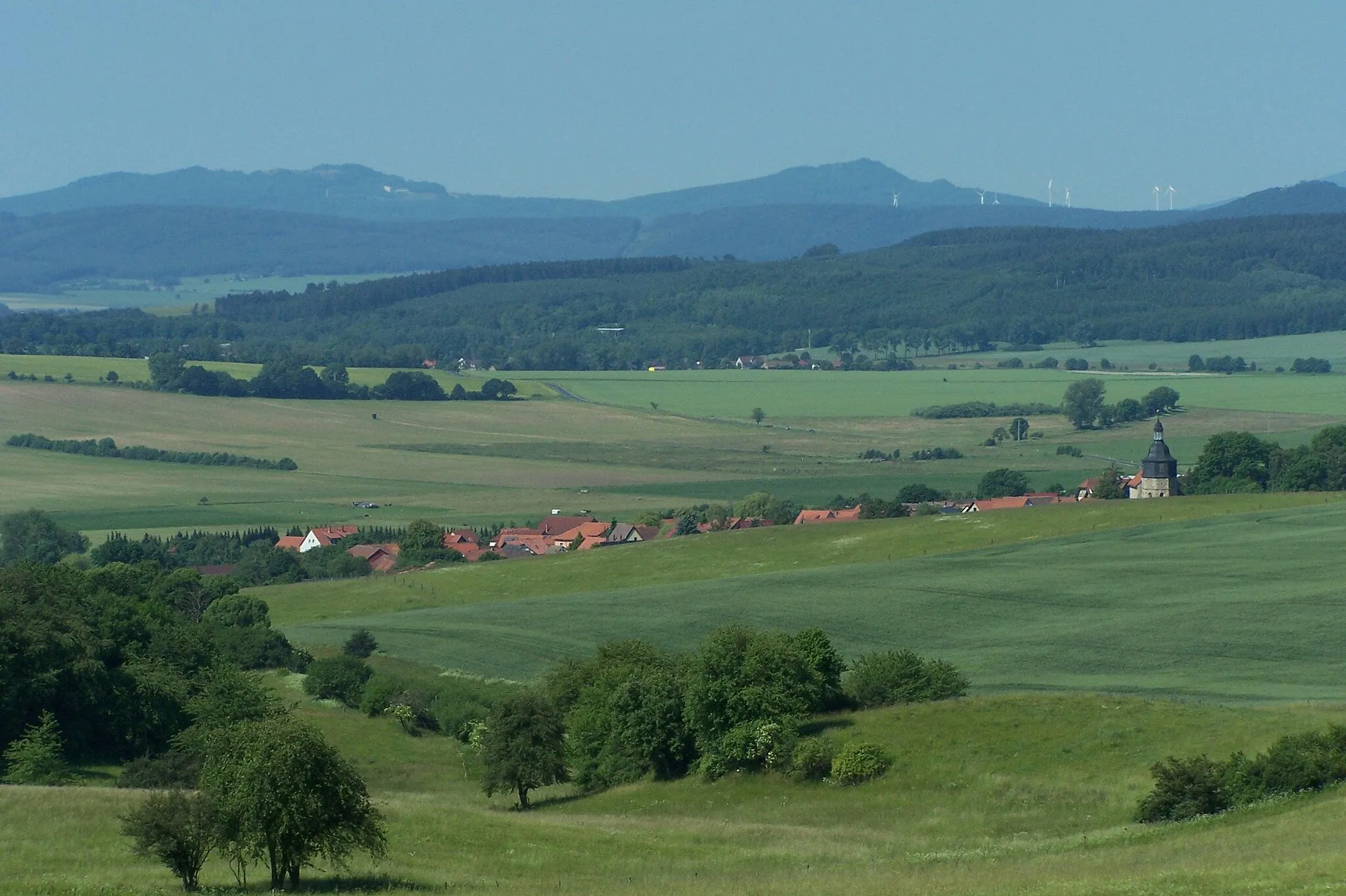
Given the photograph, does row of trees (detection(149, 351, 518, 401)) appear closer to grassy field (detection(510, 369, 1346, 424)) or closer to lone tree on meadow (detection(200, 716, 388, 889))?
grassy field (detection(510, 369, 1346, 424))

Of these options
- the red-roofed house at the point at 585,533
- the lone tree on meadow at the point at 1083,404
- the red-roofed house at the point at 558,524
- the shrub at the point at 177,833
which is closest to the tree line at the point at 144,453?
the red-roofed house at the point at 558,524

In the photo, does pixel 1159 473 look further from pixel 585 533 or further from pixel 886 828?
pixel 886 828

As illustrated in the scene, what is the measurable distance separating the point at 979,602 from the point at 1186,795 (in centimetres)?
2985

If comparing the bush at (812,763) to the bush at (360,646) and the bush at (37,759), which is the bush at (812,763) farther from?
the bush at (360,646)

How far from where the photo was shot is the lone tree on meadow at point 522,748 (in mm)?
42469

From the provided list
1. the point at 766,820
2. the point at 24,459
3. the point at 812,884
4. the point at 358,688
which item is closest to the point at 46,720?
the point at 358,688

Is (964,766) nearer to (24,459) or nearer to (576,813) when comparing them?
(576,813)

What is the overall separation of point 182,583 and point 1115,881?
50957mm

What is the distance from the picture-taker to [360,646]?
60438 mm

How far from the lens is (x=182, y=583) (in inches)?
2751

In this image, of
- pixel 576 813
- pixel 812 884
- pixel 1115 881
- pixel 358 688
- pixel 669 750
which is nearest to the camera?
pixel 1115 881

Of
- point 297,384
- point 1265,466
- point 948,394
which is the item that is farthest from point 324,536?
point 948,394

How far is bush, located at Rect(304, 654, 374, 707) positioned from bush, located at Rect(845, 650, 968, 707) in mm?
16802

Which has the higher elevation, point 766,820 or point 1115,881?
point 1115,881
